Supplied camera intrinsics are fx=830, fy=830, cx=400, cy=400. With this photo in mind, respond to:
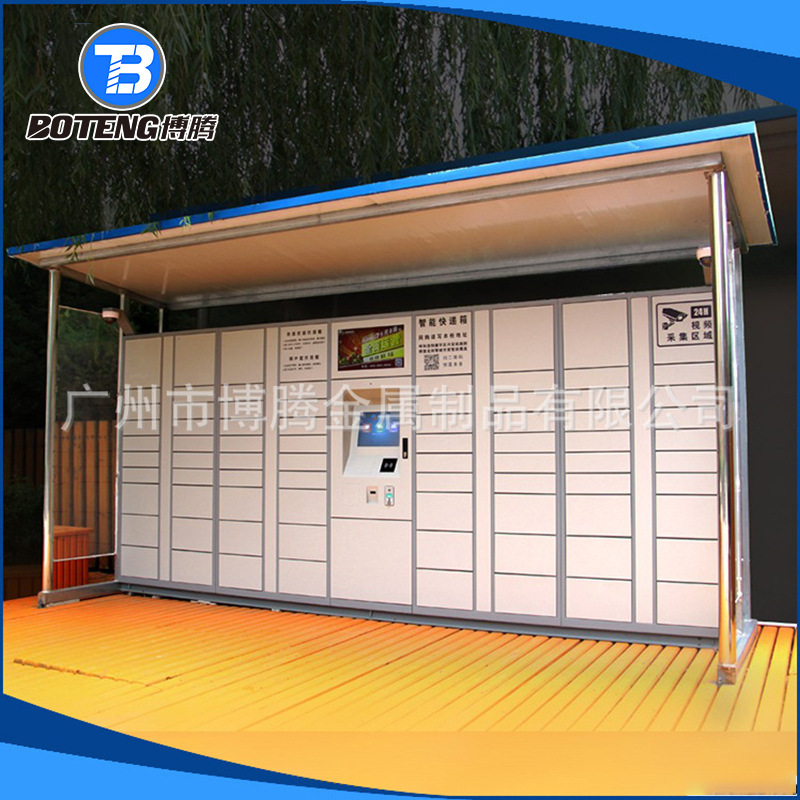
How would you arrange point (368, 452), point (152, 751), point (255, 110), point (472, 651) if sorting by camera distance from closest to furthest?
point (152, 751), point (255, 110), point (472, 651), point (368, 452)

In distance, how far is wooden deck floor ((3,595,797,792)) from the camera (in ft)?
11.7

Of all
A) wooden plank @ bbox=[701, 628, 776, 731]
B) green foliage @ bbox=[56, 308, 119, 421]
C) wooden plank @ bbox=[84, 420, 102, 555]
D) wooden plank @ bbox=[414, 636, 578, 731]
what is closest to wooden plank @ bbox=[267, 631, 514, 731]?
wooden plank @ bbox=[414, 636, 578, 731]

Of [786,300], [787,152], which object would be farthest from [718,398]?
[787,152]

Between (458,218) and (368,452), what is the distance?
6.25 ft

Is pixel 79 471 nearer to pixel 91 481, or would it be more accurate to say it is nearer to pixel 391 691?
pixel 91 481

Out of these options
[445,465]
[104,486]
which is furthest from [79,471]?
[445,465]

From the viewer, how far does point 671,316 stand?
498cm

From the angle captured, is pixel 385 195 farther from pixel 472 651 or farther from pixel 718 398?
pixel 472 651

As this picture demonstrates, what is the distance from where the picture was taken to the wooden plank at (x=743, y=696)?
3.47 meters

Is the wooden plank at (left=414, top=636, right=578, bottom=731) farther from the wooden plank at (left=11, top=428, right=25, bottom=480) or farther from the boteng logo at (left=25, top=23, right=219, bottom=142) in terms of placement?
the wooden plank at (left=11, top=428, right=25, bottom=480)

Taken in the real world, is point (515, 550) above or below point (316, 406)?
below

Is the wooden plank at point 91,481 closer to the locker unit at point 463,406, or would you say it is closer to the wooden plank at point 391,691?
the locker unit at point 463,406

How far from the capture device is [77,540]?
21.7 feet

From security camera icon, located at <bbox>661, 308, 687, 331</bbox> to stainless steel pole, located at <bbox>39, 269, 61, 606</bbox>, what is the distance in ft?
14.2
